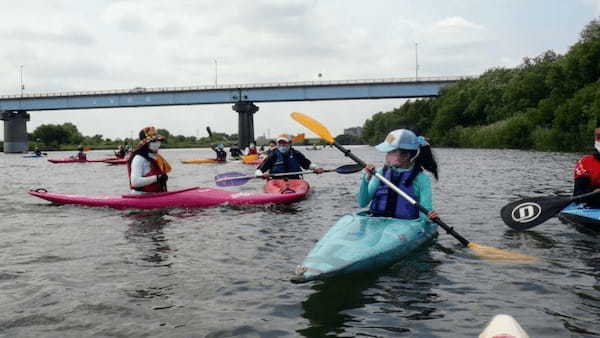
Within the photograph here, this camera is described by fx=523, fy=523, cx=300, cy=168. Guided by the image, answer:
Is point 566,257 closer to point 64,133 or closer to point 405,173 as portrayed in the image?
point 405,173

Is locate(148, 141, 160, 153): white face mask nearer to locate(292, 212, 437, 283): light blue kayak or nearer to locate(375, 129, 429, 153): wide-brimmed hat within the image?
locate(292, 212, 437, 283): light blue kayak

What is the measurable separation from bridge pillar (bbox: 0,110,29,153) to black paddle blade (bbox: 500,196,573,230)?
78006 millimetres

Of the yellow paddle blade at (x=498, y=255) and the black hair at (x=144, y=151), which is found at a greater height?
the black hair at (x=144, y=151)

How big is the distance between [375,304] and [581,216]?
4506 millimetres

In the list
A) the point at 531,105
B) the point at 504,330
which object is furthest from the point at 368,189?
the point at 531,105

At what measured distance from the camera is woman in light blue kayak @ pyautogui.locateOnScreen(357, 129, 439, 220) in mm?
6480

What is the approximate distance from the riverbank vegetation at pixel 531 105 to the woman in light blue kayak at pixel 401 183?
806 inches

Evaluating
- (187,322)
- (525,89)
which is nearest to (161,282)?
(187,322)

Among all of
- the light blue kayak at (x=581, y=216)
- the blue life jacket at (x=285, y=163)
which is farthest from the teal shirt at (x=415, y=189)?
the blue life jacket at (x=285, y=163)

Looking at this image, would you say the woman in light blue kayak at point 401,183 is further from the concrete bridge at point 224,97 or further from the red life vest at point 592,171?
the concrete bridge at point 224,97

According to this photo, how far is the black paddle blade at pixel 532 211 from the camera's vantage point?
764 cm

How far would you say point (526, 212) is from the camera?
7.88 meters

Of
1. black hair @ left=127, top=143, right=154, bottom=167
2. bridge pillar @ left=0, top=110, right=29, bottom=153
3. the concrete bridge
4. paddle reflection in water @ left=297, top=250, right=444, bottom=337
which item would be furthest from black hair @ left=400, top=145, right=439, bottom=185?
bridge pillar @ left=0, top=110, right=29, bottom=153

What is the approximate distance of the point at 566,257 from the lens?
6410mm
